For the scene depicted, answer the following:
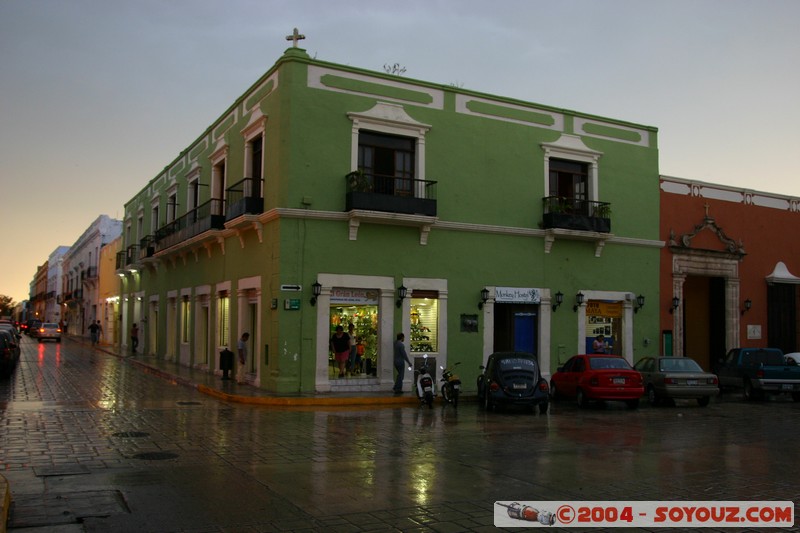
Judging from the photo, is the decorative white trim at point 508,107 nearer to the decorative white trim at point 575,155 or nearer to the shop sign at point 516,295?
the decorative white trim at point 575,155

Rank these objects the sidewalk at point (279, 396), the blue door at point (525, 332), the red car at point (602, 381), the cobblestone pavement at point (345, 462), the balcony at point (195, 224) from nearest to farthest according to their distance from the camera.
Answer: the cobblestone pavement at point (345, 462)
the sidewalk at point (279, 396)
the red car at point (602, 381)
the blue door at point (525, 332)
the balcony at point (195, 224)

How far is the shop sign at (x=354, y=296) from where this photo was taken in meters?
20.4

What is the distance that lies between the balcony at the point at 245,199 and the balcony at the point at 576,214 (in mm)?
9163

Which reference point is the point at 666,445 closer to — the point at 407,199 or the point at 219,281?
the point at 407,199

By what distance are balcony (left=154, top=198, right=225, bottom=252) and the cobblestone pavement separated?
791 centimetres

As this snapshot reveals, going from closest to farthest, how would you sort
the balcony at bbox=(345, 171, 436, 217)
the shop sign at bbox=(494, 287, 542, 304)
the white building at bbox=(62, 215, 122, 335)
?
1. the balcony at bbox=(345, 171, 436, 217)
2. the shop sign at bbox=(494, 287, 542, 304)
3. the white building at bbox=(62, 215, 122, 335)

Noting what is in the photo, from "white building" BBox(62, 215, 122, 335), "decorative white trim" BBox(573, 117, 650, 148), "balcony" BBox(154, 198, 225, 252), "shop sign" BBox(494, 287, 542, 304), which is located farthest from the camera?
"white building" BBox(62, 215, 122, 335)

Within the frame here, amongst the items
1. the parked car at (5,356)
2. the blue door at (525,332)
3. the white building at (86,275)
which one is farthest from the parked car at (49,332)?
the blue door at (525,332)

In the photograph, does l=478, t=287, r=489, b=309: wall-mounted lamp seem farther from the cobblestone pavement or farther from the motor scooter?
the cobblestone pavement

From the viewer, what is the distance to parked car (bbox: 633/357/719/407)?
19.4m

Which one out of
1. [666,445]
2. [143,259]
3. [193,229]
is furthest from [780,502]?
[143,259]

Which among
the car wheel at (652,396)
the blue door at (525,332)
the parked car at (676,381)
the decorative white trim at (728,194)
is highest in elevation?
the decorative white trim at (728,194)

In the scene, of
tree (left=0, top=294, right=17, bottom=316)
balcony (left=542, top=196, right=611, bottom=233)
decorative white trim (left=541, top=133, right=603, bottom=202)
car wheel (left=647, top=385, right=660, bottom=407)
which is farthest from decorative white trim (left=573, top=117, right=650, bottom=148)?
tree (left=0, top=294, right=17, bottom=316)

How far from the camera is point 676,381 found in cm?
1941
